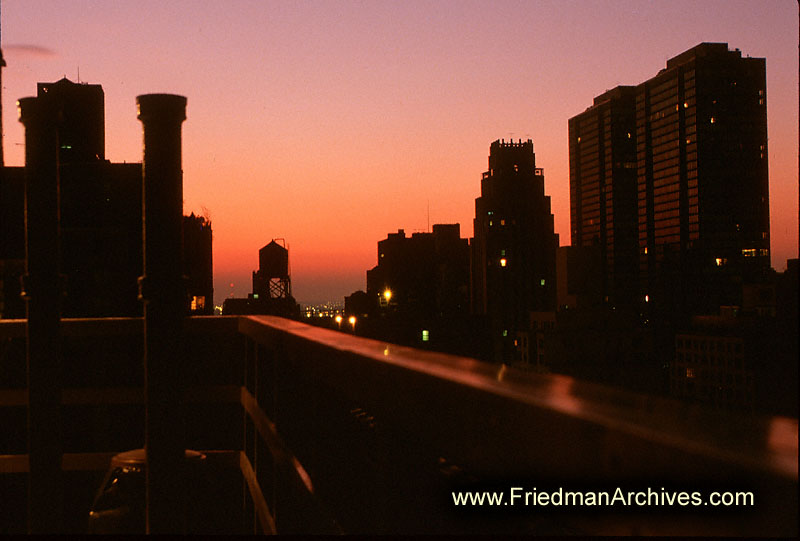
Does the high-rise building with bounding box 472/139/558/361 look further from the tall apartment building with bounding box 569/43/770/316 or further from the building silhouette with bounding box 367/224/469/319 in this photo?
the tall apartment building with bounding box 569/43/770/316

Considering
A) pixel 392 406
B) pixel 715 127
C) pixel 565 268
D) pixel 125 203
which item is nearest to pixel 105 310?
pixel 125 203

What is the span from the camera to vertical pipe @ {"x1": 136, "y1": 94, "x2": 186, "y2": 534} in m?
4.01

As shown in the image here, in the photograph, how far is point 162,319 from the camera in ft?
13.2

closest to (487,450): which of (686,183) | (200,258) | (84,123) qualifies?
(84,123)

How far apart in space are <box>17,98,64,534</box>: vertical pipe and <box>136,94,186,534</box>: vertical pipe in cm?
75

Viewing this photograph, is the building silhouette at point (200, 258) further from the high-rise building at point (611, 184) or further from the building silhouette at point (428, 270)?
the high-rise building at point (611, 184)

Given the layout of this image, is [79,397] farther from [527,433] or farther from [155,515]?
[527,433]

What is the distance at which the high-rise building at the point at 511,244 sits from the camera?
342 feet

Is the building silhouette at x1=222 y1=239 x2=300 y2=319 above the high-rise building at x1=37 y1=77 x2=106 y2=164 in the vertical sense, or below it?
below

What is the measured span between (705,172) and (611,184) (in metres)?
22.8

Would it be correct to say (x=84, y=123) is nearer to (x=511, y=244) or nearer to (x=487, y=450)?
(x=487, y=450)

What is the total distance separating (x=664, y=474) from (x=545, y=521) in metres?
0.28

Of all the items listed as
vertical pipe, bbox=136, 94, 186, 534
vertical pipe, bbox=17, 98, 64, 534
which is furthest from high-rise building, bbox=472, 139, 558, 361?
vertical pipe, bbox=136, 94, 186, 534

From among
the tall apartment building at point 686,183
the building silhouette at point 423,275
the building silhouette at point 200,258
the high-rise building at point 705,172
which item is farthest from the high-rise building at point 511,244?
the building silhouette at point 200,258
